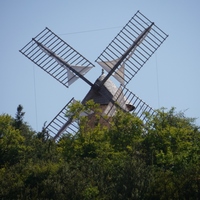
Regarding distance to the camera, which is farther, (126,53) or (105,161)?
(126,53)

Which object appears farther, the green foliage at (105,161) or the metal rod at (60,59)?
the metal rod at (60,59)

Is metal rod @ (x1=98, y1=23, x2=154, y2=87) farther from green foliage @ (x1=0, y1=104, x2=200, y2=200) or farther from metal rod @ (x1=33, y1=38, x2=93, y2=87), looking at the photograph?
green foliage @ (x1=0, y1=104, x2=200, y2=200)

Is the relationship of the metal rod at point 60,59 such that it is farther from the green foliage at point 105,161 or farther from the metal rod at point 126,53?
the green foliage at point 105,161

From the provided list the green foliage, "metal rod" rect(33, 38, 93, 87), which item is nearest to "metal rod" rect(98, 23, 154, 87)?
Result: "metal rod" rect(33, 38, 93, 87)

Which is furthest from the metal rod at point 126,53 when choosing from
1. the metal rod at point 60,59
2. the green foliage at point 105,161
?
the green foliage at point 105,161

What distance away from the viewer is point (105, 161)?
57062 millimetres

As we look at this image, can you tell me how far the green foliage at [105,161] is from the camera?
51.8 meters

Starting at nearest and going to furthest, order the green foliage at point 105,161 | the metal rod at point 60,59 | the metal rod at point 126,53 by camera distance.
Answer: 1. the green foliage at point 105,161
2. the metal rod at point 126,53
3. the metal rod at point 60,59

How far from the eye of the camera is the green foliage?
5184 cm

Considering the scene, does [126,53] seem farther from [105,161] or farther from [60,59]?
[105,161]

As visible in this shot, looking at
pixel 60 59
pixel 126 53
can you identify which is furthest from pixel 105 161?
pixel 60 59

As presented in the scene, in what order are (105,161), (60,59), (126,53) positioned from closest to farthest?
(105,161)
(126,53)
(60,59)

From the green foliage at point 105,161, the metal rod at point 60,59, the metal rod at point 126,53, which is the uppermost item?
the metal rod at point 126,53

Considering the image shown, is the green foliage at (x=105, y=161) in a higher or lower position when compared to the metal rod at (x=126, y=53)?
lower
